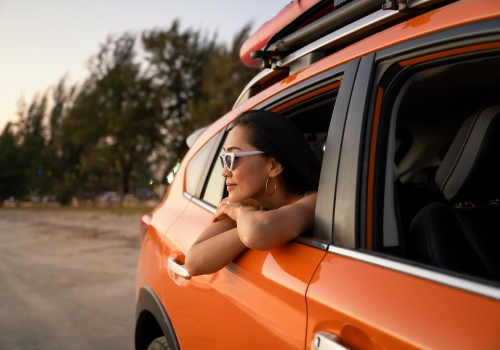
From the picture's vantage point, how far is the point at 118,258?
27.2 feet

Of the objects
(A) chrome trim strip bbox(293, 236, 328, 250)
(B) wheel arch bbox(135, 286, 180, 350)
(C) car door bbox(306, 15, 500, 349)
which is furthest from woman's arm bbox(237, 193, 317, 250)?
(B) wheel arch bbox(135, 286, 180, 350)

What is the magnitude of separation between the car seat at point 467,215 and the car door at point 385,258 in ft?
0.24

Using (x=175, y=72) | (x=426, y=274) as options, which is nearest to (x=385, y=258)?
→ (x=426, y=274)

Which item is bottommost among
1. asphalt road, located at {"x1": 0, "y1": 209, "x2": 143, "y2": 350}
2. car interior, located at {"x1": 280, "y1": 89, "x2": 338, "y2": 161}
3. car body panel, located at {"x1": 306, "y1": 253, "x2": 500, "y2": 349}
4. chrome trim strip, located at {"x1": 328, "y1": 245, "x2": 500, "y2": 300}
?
asphalt road, located at {"x1": 0, "y1": 209, "x2": 143, "y2": 350}

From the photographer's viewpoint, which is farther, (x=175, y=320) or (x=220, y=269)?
(x=175, y=320)

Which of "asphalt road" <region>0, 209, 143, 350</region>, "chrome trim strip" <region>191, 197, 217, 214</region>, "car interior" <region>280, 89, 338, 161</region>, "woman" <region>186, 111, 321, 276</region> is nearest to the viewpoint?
"woman" <region>186, 111, 321, 276</region>

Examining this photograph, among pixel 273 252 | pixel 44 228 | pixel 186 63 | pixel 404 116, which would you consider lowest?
pixel 44 228

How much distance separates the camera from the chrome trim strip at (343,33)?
4.89 ft

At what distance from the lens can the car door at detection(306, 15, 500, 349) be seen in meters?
0.96

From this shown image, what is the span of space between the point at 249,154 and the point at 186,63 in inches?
1281

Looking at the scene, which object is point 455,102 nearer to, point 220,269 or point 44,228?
point 220,269

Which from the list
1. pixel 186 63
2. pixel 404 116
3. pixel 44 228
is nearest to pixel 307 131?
pixel 404 116

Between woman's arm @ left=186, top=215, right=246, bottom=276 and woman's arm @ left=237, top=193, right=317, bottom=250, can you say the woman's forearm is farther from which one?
woman's arm @ left=237, top=193, right=317, bottom=250

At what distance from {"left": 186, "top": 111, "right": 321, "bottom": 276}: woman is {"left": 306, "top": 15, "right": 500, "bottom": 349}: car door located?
33 centimetres
